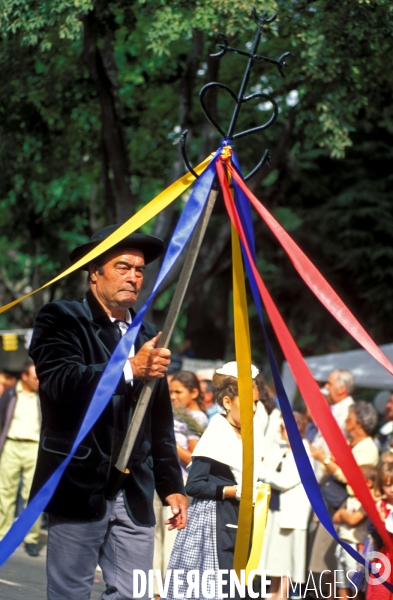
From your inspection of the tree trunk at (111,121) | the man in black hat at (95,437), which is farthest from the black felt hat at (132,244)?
the tree trunk at (111,121)

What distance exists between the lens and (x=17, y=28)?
11180 millimetres

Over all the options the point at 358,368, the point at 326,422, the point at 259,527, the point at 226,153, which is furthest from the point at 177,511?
the point at 358,368

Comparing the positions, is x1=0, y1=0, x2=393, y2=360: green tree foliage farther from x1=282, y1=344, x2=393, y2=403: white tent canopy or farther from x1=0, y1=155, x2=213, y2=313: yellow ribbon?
x1=0, y1=155, x2=213, y2=313: yellow ribbon

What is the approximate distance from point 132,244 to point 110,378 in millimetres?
785

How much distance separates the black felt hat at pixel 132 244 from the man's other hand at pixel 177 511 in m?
1.11

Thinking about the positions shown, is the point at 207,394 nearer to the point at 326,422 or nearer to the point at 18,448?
the point at 18,448

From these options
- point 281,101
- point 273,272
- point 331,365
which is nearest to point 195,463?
point 331,365

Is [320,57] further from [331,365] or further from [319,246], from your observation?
[319,246]

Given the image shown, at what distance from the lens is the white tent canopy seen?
12.9 m

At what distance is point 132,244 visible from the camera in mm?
4457

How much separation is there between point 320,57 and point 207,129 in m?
2.79

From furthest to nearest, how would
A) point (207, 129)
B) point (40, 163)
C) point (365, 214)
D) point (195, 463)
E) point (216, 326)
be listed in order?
point (216, 326) → point (365, 214) → point (40, 163) → point (207, 129) → point (195, 463)

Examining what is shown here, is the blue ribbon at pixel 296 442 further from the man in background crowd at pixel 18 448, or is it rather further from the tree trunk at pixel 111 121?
the tree trunk at pixel 111 121

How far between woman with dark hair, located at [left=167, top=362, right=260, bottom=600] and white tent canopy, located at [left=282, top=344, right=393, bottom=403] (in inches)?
272
